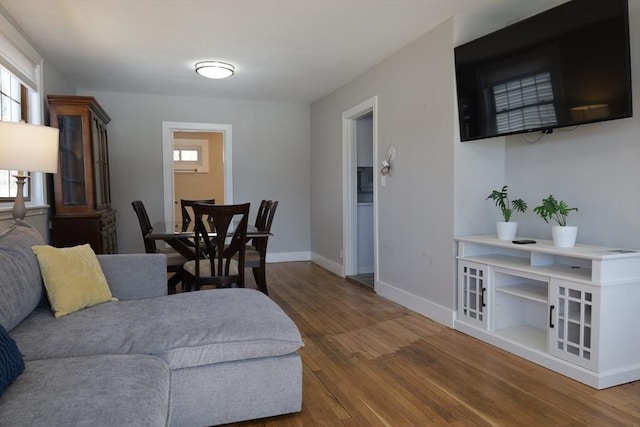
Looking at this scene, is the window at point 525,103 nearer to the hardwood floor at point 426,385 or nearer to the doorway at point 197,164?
the hardwood floor at point 426,385

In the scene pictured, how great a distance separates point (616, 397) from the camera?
6.93 feet

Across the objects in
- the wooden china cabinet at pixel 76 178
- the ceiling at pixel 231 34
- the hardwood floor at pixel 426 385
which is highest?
the ceiling at pixel 231 34

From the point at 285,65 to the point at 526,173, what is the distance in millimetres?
2600

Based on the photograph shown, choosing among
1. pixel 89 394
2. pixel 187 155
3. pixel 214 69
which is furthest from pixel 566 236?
pixel 187 155

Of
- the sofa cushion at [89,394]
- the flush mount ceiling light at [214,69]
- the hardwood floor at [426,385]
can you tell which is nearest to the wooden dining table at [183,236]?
the hardwood floor at [426,385]

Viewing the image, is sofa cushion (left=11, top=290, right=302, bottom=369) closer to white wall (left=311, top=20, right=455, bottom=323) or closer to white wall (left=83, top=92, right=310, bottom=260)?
white wall (left=311, top=20, right=455, bottom=323)

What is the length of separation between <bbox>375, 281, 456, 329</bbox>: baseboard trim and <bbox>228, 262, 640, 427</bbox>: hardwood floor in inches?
2.6

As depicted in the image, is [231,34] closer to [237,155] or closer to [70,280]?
[70,280]

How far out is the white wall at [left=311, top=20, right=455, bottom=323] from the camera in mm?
3264

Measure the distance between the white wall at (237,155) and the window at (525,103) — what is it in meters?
3.81

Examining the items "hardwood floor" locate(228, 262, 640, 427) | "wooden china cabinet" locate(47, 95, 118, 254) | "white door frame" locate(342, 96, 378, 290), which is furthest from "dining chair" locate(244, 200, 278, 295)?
"wooden china cabinet" locate(47, 95, 118, 254)

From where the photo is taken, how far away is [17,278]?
183cm

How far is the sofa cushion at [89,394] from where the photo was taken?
1.12 meters

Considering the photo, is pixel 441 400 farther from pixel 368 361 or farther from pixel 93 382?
pixel 93 382
